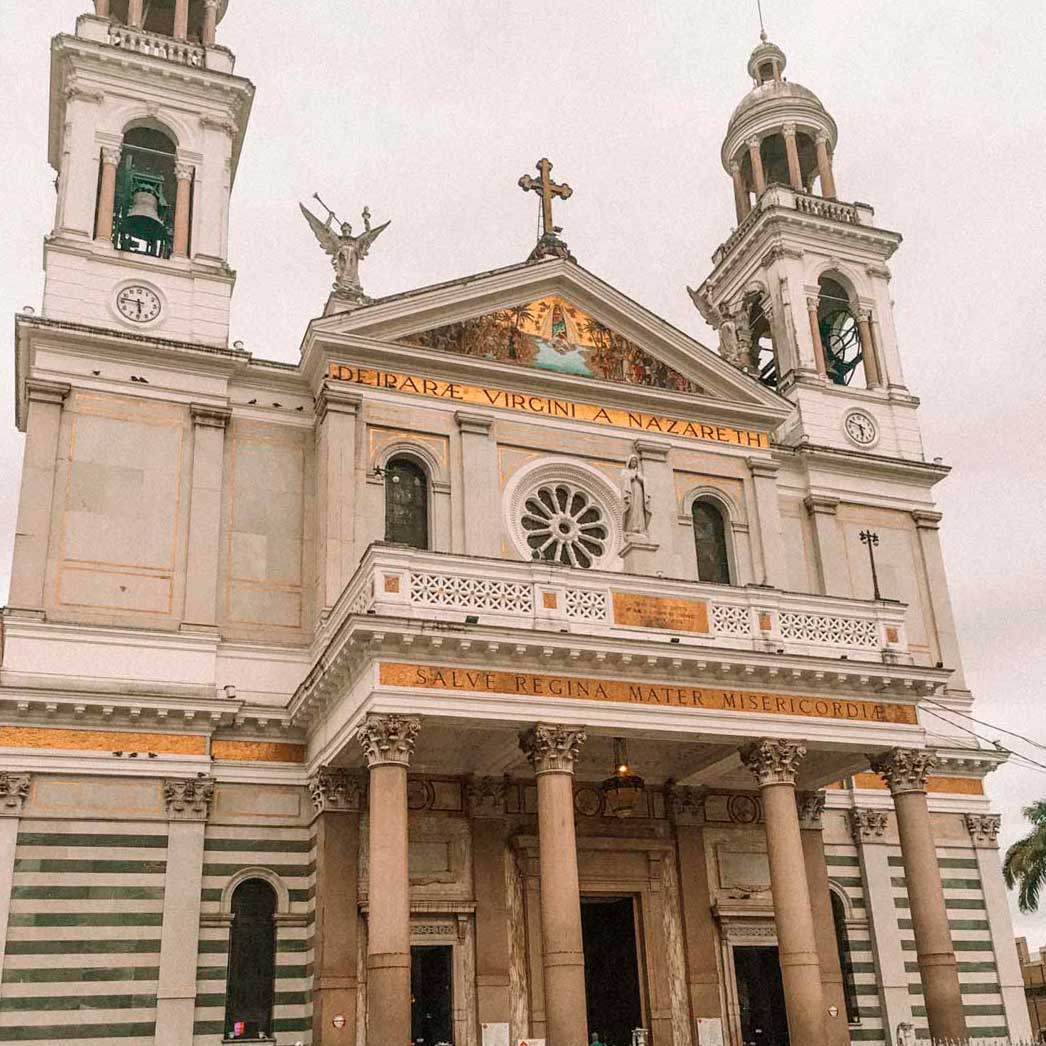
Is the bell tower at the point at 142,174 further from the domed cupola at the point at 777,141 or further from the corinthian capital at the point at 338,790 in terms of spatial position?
the domed cupola at the point at 777,141

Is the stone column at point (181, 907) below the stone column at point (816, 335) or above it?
below

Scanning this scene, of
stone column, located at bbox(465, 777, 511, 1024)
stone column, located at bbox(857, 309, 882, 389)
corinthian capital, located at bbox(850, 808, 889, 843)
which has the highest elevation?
stone column, located at bbox(857, 309, 882, 389)

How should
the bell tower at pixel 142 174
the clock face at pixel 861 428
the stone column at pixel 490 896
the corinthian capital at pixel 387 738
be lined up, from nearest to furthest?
the corinthian capital at pixel 387 738 → the stone column at pixel 490 896 → the bell tower at pixel 142 174 → the clock face at pixel 861 428

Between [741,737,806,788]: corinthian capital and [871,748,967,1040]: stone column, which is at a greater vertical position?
[741,737,806,788]: corinthian capital

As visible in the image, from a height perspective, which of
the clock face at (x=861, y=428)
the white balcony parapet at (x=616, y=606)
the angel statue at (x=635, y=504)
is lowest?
the white balcony parapet at (x=616, y=606)

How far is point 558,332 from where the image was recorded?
27.3 meters

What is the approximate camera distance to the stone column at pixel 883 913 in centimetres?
2530

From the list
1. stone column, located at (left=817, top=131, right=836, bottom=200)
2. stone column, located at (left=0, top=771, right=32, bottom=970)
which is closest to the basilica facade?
stone column, located at (left=0, top=771, right=32, bottom=970)

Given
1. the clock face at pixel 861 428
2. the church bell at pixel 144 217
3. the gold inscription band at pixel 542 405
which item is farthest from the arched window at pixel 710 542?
the church bell at pixel 144 217

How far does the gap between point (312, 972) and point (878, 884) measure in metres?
12.0

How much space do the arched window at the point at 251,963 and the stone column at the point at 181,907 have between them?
2.50 ft

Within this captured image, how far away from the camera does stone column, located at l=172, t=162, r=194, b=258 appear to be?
86.8 ft

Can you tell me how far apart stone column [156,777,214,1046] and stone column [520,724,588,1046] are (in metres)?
4.81

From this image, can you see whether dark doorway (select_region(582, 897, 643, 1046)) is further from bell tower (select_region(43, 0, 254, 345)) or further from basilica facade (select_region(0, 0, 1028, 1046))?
bell tower (select_region(43, 0, 254, 345))
